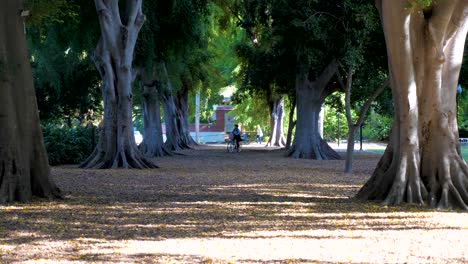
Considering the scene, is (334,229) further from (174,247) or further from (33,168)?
(33,168)

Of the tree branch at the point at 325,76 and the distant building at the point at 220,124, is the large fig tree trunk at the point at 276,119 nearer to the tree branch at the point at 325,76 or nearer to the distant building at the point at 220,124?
the tree branch at the point at 325,76

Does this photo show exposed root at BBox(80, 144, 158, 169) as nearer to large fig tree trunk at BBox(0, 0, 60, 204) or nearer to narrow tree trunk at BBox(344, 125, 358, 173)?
narrow tree trunk at BBox(344, 125, 358, 173)

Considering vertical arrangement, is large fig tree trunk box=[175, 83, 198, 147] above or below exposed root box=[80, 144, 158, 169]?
above

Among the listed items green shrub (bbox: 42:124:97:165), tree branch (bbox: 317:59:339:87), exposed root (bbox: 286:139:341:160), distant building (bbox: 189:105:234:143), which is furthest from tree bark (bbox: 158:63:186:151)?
distant building (bbox: 189:105:234:143)

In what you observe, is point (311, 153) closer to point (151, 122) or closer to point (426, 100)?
point (151, 122)

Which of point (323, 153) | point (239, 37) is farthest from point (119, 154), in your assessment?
point (239, 37)

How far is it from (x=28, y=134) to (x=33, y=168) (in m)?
0.68

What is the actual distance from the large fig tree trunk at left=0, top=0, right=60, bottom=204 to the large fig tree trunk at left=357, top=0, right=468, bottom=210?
20.9 ft

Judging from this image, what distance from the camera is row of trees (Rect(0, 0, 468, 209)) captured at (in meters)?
12.8

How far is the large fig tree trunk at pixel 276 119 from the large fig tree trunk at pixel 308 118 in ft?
52.9

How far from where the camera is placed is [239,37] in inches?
1970

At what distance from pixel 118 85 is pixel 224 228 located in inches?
600

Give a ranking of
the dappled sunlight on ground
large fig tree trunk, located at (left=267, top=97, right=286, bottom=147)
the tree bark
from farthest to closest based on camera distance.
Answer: large fig tree trunk, located at (left=267, top=97, right=286, bottom=147) → the tree bark → the dappled sunlight on ground

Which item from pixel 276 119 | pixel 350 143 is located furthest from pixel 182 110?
pixel 350 143
